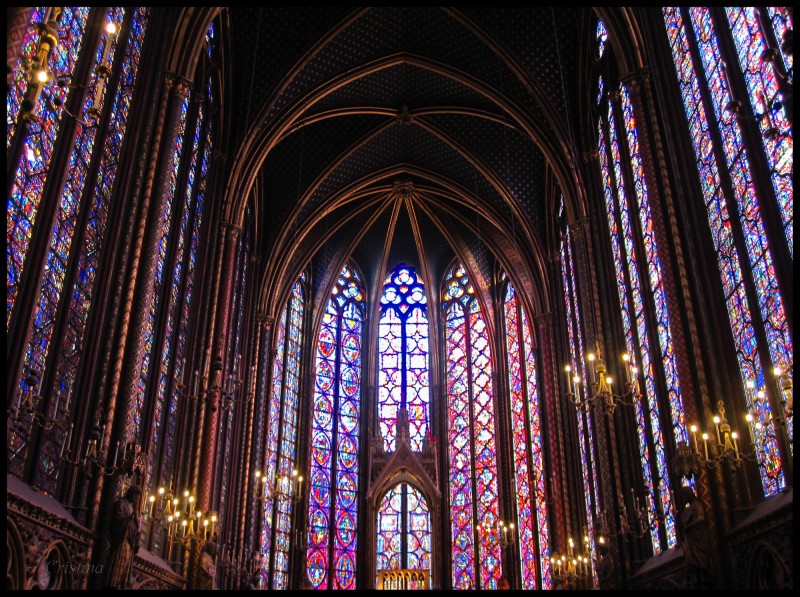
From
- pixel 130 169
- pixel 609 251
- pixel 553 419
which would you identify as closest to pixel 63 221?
pixel 130 169

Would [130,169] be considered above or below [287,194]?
below

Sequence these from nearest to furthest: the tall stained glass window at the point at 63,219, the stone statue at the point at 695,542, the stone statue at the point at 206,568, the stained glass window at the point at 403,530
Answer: the tall stained glass window at the point at 63,219, the stone statue at the point at 695,542, the stone statue at the point at 206,568, the stained glass window at the point at 403,530

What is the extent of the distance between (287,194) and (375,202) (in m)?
3.94

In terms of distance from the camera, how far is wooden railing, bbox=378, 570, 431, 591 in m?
25.6

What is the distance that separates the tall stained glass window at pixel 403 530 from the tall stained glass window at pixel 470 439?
0.99 metres

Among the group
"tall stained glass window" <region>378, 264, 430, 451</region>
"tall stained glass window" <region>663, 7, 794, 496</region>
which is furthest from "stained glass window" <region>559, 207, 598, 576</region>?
"tall stained glass window" <region>378, 264, 430, 451</region>

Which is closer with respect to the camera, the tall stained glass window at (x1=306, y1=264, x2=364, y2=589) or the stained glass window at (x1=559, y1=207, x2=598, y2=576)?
the stained glass window at (x1=559, y1=207, x2=598, y2=576)

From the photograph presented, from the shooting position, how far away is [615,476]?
1719cm

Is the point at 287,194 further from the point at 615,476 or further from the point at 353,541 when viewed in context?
the point at 615,476

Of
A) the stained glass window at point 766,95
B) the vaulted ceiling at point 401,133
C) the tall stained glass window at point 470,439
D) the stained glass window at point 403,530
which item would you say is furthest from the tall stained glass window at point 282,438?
the stained glass window at point 766,95

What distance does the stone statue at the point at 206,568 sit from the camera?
55.0 ft

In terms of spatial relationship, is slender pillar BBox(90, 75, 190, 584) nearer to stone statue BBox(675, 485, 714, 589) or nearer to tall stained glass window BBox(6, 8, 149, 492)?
tall stained glass window BBox(6, 8, 149, 492)

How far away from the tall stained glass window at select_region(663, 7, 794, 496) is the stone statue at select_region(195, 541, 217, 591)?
11422mm

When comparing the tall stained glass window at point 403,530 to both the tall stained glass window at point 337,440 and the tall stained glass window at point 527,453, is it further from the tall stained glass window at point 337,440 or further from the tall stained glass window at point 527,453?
the tall stained glass window at point 527,453
